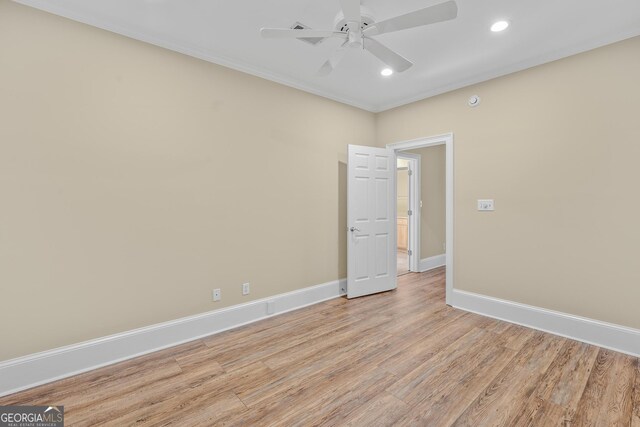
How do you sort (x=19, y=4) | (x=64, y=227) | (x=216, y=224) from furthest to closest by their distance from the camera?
(x=216, y=224) < (x=64, y=227) < (x=19, y=4)

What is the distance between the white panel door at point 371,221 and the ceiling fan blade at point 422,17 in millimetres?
2041

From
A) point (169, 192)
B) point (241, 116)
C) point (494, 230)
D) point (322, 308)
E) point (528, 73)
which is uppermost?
point (528, 73)

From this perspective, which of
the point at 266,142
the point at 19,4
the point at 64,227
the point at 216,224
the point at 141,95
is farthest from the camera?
the point at 266,142

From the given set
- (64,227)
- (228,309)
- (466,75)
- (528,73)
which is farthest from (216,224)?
(528,73)

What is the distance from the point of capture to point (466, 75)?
3391mm

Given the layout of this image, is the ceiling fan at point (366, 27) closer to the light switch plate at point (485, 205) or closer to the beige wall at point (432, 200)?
the light switch plate at point (485, 205)

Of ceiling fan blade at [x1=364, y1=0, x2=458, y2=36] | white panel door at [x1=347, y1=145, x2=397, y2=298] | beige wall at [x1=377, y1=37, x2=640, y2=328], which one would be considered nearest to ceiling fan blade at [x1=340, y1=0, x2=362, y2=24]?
ceiling fan blade at [x1=364, y1=0, x2=458, y2=36]

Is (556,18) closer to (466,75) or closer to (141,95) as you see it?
(466,75)

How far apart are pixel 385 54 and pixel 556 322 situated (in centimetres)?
307

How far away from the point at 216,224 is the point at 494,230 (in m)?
3.14

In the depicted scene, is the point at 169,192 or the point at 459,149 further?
the point at 459,149

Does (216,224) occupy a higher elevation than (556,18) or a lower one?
lower

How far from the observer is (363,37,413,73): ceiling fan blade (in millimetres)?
2104

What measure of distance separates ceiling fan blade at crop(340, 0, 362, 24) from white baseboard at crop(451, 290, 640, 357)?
3.24m
